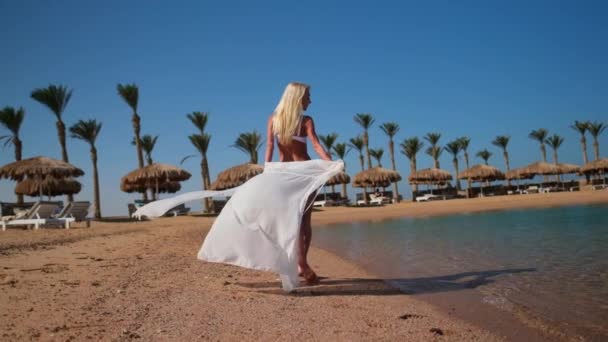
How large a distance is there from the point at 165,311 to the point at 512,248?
5.97 meters

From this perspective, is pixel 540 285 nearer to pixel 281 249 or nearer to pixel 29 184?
pixel 281 249

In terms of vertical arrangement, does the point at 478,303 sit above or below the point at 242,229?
below

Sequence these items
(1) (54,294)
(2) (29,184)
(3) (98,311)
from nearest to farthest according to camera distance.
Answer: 1. (3) (98,311)
2. (1) (54,294)
3. (2) (29,184)

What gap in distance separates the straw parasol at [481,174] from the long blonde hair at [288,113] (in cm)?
4190

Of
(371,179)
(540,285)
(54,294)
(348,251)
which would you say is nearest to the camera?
(54,294)

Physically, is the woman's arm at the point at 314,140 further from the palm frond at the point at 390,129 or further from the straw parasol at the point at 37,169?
the palm frond at the point at 390,129

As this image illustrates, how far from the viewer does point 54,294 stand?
346cm

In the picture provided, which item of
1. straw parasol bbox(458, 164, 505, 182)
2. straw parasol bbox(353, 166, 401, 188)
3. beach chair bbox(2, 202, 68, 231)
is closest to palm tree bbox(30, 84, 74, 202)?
beach chair bbox(2, 202, 68, 231)

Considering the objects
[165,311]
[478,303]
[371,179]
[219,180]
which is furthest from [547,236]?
[371,179]

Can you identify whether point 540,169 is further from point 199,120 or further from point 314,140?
point 314,140

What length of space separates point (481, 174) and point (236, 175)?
Result: 86.9 feet

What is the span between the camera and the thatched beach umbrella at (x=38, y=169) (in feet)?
61.1

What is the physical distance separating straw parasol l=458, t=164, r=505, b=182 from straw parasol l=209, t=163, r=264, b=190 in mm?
24814

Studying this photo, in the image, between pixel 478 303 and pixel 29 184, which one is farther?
pixel 29 184
